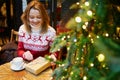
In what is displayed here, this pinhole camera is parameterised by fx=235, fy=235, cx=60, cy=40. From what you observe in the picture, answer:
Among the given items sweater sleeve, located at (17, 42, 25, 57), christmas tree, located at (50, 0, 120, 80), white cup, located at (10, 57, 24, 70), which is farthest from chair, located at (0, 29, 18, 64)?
christmas tree, located at (50, 0, 120, 80)

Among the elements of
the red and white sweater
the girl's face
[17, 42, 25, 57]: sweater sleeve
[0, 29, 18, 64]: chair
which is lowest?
[0, 29, 18, 64]: chair

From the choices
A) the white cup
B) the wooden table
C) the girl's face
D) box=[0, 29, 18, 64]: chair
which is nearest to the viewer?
the wooden table

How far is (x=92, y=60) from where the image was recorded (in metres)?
0.84

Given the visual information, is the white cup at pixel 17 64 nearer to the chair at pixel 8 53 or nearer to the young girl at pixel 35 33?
Answer: the young girl at pixel 35 33

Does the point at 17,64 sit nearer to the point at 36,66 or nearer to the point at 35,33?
the point at 36,66

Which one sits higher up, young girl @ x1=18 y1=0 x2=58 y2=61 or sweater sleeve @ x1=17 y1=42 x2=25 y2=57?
young girl @ x1=18 y1=0 x2=58 y2=61

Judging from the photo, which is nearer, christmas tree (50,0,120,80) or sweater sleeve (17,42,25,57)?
christmas tree (50,0,120,80)

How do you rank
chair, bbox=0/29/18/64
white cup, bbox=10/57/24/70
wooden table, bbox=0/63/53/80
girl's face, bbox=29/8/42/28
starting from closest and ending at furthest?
wooden table, bbox=0/63/53/80 < white cup, bbox=10/57/24/70 < girl's face, bbox=29/8/42/28 < chair, bbox=0/29/18/64

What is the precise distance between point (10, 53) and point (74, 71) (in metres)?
1.76

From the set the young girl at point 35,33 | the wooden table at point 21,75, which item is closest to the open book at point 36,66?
the wooden table at point 21,75

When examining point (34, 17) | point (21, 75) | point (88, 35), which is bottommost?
point (21, 75)

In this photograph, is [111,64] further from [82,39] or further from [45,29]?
[45,29]

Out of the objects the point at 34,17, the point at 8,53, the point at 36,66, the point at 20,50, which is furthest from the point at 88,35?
the point at 8,53

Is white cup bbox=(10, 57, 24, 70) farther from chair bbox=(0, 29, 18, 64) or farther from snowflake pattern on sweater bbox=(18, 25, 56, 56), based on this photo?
chair bbox=(0, 29, 18, 64)
